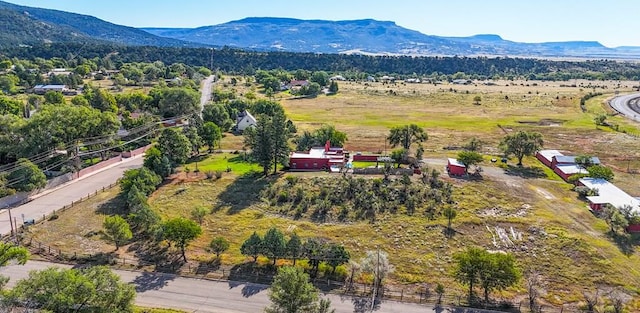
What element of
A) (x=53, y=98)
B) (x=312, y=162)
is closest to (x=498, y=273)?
(x=312, y=162)

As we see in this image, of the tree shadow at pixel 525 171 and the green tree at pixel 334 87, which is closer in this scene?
the tree shadow at pixel 525 171

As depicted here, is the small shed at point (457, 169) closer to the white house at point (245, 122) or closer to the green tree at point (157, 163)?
the green tree at point (157, 163)

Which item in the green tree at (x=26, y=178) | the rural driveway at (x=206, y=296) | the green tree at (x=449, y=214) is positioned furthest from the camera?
the green tree at (x=26, y=178)

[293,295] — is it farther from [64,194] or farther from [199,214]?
[64,194]

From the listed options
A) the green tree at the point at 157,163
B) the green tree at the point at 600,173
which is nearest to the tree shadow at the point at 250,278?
the green tree at the point at 157,163

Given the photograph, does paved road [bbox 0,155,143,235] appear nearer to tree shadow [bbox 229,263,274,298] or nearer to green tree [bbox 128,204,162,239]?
green tree [bbox 128,204,162,239]

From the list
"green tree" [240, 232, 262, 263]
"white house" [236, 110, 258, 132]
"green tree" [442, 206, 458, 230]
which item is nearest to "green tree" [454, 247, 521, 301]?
"green tree" [442, 206, 458, 230]
